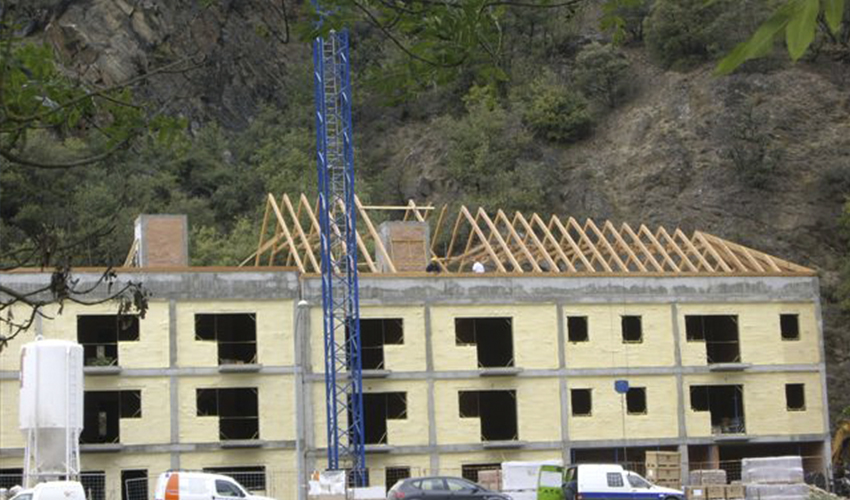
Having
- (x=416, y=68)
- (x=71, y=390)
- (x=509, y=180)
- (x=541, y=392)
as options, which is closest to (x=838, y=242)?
(x=509, y=180)

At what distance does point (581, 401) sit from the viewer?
54.5 m

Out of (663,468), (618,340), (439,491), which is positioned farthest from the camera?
(618,340)

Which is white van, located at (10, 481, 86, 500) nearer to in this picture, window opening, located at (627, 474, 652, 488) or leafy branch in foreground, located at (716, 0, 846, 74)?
window opening, located at (627, 474, 652, 488)

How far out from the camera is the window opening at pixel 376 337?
176 ft

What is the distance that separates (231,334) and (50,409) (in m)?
10.5

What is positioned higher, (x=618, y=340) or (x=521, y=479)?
(x=618, y=340)

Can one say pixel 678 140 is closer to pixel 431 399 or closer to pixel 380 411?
pixel 380 411

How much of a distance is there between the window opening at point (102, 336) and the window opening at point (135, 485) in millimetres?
3841

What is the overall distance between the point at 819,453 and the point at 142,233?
2645 centimetres

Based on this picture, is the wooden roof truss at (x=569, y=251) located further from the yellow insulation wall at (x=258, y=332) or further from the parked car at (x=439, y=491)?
Result: the parked car at (x=439, y=491)

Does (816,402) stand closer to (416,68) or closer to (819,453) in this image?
(819,453)

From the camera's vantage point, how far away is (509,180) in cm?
8962

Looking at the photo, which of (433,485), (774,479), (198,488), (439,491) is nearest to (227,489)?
(198,488)

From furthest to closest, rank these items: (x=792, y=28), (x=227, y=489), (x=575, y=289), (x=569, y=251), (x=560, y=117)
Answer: (x=560, y=117) < (x=569, y=251) < (x=575, y=289) < (x=227, y=489) < (x=792, y=28)
